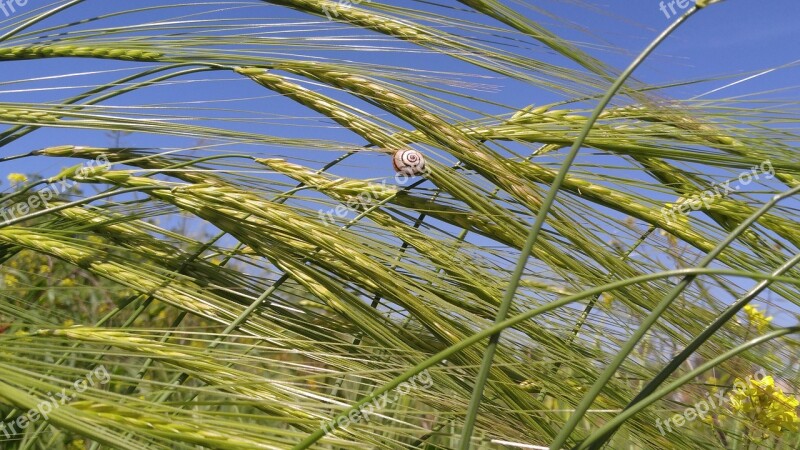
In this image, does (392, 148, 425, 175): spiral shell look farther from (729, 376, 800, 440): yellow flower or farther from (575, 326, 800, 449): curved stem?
(729, 376, 800, 440): yellow flower

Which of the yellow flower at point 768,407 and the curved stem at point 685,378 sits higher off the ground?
the yellow flower at point 768,407

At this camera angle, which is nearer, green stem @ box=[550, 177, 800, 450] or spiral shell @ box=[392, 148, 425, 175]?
green stem @ box=[550, 177, 800, 450]

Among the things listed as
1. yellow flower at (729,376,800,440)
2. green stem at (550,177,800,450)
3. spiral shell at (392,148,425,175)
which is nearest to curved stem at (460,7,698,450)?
green stem at (550,177,800,450)

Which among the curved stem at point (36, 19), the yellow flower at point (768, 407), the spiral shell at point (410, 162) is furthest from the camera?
the yellow flower at point (768, 407)

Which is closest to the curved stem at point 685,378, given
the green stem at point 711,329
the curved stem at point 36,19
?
the green stem at point 711,329

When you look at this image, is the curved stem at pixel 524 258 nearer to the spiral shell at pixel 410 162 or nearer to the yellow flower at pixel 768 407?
the spiral shell at pixel 410 162

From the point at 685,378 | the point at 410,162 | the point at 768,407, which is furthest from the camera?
the point at 768,407

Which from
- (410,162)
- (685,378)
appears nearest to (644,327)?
(685,378)

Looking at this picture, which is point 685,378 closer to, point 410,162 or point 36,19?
point 410,162
